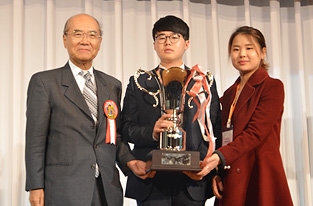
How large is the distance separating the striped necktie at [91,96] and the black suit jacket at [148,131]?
177mm

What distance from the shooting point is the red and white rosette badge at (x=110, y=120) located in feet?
6.69

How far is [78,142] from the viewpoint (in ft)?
6.47

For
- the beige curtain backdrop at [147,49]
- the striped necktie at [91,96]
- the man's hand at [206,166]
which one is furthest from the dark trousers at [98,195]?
the beige curtain backdrop at [147,49]

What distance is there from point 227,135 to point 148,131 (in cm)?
39

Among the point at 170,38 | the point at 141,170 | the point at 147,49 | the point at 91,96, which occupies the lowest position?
the point at 141,170

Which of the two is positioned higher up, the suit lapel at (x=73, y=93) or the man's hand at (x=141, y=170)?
the suit lapel at (x=73, y=93)

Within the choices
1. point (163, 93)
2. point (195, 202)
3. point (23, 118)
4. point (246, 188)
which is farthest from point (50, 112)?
point (23, 118)

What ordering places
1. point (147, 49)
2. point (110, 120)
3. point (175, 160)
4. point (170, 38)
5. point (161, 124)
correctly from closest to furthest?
point (175, 160) < point (161, 124) < point (110, 120) < point (170, 38) < point (147, 49)

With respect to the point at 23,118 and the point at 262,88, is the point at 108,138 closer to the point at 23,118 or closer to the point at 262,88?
the point at 262,88

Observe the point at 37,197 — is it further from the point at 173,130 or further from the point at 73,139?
the point at 173,130

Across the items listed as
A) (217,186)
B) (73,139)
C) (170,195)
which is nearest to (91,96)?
(73,139)

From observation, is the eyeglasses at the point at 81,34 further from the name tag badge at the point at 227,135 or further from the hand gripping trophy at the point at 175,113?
the name tag badge at the point at 227,135

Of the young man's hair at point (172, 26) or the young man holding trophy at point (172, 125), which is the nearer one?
the young man holding trophy at point (172, 125)

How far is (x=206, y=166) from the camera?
1952mm
